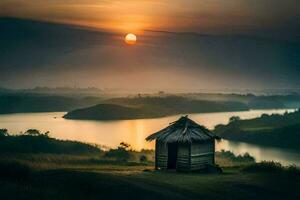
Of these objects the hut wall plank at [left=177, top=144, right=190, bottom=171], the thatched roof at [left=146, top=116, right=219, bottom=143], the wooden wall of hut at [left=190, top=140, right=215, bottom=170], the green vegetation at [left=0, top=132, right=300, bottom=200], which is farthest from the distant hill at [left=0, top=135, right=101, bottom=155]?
the green vegetation at [left=0, top=132, right=300, bottom=200]

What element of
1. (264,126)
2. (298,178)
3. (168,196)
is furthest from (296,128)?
(168,196)

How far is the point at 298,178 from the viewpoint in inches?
1246

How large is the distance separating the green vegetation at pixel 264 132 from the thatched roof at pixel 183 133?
7172 centimetres

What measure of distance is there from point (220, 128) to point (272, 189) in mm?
102422

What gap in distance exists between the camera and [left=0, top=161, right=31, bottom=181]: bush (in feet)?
83.2

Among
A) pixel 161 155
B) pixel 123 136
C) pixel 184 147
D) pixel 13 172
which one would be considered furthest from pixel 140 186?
pixel 123 136

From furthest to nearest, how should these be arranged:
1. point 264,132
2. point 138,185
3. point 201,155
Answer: point 264,132 → point 201,155 → point 138,185

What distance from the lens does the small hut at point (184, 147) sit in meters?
34.9

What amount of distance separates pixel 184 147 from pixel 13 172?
1412cm

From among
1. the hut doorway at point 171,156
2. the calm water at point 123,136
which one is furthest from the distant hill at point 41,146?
the hut doorway at point 171,156

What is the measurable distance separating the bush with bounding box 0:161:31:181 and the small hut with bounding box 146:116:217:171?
12376mm

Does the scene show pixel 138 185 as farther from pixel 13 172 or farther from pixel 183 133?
pixel 183 133

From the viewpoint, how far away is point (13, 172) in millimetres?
25969

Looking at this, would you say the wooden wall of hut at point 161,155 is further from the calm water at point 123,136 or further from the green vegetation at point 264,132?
the green vegetation at point 264,132
